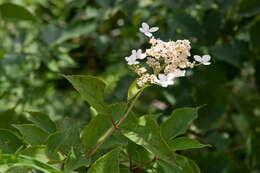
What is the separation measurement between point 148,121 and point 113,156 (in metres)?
0.08

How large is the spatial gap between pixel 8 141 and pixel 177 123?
0.33 metres

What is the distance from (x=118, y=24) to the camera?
1497 millimetres

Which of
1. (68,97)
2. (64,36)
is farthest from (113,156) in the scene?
(68,97)

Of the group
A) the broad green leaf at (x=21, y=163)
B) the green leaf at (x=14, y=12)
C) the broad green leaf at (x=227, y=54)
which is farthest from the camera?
the green leaf at (x=14, y=12)

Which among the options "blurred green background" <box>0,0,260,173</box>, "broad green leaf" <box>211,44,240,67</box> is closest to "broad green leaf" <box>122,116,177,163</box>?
"blurred green background" <box>0,0,260,173</box>

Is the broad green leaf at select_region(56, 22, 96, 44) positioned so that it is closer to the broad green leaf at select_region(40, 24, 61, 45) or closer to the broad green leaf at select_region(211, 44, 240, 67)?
the broad green leaf at select_region(40, 24, 61, 45)

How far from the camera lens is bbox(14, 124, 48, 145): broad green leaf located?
2.38 feet

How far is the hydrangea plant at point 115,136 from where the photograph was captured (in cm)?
63

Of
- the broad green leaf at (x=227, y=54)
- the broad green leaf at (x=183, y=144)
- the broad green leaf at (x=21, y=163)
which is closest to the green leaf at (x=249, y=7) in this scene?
the broad green leaf at (x=227, y=54)

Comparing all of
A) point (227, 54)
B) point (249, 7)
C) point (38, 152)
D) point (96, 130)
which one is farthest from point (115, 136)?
point (249, 7)

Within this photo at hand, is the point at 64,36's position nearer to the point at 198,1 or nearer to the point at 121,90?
the point at 121,90

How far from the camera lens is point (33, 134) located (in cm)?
74

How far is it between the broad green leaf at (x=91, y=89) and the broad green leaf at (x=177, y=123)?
160 millimetres

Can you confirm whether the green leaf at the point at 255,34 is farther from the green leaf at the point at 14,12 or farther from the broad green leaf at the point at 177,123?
the green leaf at the point at 14,12
